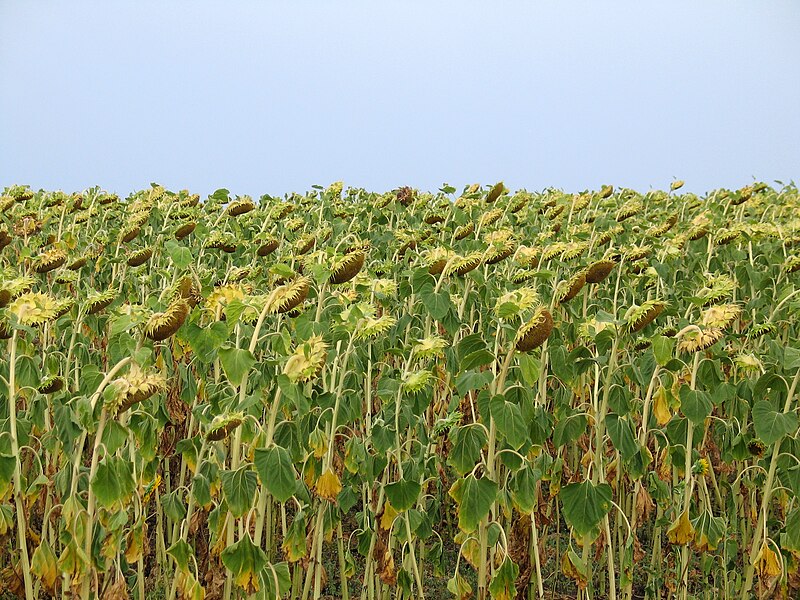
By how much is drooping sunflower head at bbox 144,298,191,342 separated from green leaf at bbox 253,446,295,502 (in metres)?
0.46

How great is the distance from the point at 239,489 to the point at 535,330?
1.05 m

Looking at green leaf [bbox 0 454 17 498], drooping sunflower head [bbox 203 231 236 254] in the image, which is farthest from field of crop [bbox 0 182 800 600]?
drooping sunflower head [bbox 203 231 236 254]

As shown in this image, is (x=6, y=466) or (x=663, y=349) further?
(x=663, y=349)

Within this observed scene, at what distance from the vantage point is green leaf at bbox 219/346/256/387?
2.58m

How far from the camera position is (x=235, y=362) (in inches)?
102

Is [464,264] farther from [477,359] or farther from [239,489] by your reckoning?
[239,489]

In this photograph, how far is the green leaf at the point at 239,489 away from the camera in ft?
8.91

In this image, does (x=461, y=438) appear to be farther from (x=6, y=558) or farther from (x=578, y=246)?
(x=6, y=558)

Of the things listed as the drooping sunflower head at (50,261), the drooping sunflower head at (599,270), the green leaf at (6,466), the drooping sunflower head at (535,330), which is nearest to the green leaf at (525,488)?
the drooping sunflower head at (535,330)

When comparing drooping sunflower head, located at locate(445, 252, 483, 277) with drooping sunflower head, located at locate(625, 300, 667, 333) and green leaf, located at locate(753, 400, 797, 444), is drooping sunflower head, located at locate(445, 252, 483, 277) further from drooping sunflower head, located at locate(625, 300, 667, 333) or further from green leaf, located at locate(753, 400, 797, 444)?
green leaf, located at locate(753, 400, 797, 444)

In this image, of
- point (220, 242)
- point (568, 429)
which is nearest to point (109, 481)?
point (568, 429)

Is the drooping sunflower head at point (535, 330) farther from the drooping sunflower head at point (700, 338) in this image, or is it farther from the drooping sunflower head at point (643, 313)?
the drooping sunflower head at point (700, 338)

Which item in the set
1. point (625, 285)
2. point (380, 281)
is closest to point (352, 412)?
point (380, 281)

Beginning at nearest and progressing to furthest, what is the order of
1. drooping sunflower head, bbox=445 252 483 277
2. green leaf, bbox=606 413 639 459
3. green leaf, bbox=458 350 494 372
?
1. green leaf, bbox=458 350 494 372
2. green leaf, bbox=606 413 639 459
3. drooping sunflower head, bbox=445 252 483 277
